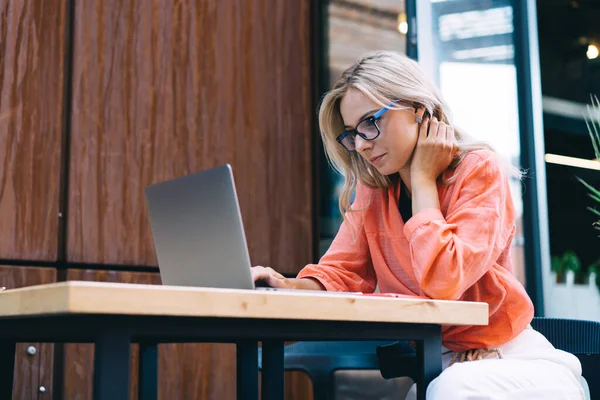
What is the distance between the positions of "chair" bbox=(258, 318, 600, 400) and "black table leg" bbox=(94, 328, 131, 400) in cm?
80

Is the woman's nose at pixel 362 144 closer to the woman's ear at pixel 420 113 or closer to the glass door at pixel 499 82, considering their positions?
the woman's ear at pixel 420 113

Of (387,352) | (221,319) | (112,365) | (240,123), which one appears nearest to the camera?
(112,365)

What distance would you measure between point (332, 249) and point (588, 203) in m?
1.80

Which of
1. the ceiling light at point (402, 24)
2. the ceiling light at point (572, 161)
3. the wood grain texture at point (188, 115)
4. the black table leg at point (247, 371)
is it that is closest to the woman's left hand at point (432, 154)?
the black table leg at point (247, 371)

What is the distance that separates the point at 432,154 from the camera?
191 centimetres

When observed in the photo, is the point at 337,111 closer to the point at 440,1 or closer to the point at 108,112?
the point at 108,112

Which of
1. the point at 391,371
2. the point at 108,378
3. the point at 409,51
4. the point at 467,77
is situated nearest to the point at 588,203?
the point at 467,77

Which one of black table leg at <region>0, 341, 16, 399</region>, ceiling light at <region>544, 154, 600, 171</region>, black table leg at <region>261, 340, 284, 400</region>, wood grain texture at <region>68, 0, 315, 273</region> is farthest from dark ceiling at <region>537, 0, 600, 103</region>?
black table leg at <region>0, 341, 16, 399</region>

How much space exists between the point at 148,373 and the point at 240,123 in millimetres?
1852

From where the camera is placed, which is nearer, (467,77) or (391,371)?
(391,371)

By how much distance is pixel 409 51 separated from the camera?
11.7 ft

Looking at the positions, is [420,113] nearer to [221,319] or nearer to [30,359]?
[221,319]

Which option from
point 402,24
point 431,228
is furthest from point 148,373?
point 402,24

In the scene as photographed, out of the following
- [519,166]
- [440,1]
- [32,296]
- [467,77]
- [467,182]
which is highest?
[440,1]
